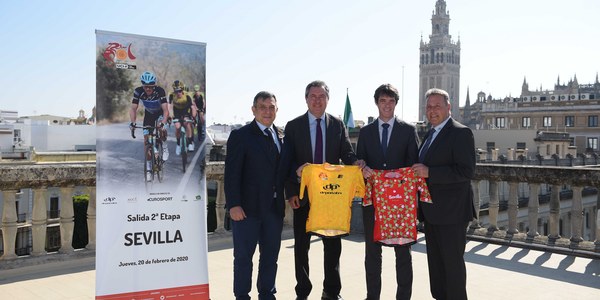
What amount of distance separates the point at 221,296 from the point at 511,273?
3187 mm

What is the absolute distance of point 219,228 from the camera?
7.73 meters

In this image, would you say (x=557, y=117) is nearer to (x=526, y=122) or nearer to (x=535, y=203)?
(x=526, y=122)

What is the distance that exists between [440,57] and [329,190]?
152 metres

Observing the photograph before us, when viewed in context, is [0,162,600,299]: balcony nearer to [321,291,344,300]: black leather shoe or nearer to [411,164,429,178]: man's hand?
[321,291,344,300]: black leather shoe

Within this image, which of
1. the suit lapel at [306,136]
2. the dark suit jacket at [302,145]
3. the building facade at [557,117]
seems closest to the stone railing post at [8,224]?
the dark suit jacket at [302,145]

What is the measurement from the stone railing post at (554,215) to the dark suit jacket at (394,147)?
3.31 metres

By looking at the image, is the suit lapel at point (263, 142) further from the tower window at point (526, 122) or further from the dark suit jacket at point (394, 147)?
the tower window at point (526, 122)

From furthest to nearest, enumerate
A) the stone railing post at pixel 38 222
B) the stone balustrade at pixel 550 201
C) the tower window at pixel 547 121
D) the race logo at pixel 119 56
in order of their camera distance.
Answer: the tower window at pixel 547 121
the stone balustrade at pixel 550 201
the stone railing post at pixel 38 222
the race logo at pixel 119 56

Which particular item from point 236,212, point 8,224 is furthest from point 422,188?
point 8,224

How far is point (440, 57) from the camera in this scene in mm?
149625

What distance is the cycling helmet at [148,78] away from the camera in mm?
4344

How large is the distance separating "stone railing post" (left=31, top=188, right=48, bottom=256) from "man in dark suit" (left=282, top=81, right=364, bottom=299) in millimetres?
3118

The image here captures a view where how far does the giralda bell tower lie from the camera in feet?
492

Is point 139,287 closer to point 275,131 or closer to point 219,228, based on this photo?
point 275,131
